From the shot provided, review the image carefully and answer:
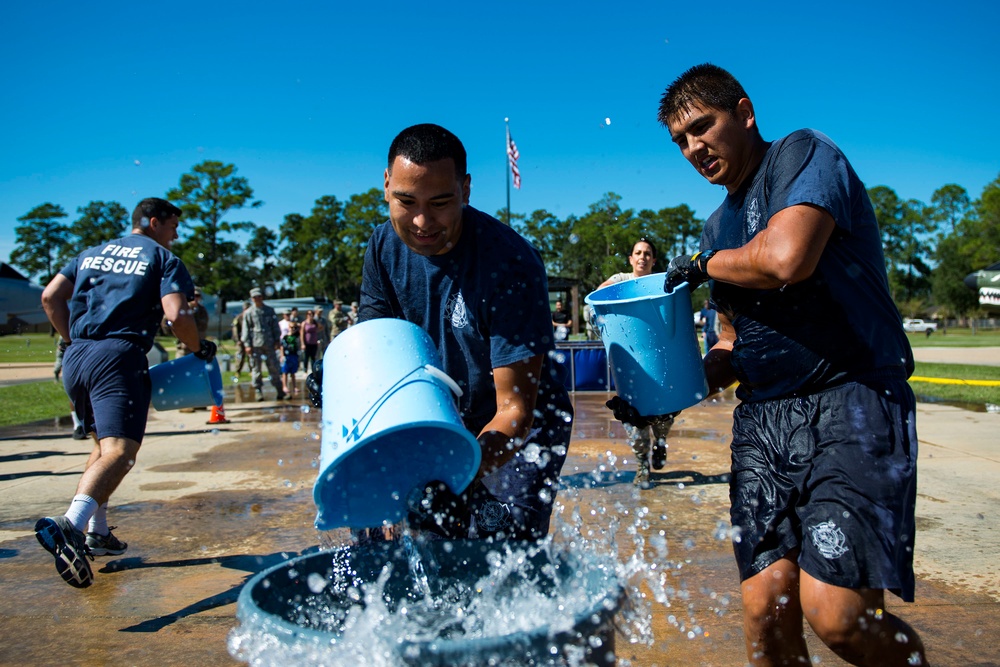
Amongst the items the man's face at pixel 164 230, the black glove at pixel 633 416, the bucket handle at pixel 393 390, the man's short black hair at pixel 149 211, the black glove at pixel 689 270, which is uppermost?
the man's short black hair at pixel 149 211

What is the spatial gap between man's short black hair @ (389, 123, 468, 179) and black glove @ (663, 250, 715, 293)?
2.26 feet

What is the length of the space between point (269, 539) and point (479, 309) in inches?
102

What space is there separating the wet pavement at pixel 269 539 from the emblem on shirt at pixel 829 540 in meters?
0.49

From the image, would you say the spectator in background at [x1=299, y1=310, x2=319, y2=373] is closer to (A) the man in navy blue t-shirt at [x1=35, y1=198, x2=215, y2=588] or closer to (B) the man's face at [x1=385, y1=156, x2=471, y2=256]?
(A) the man in navy blue t-shirt at [x1=35, y1=198, x2=215, y2=588]

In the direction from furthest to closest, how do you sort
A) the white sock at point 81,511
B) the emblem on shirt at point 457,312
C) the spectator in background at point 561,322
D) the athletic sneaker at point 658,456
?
1. the spectator in background at point 561,322
2. the athletic sneaker at point 658,456
3. the white sock at point 81,511
4. the emblem on shirt at point 457,312

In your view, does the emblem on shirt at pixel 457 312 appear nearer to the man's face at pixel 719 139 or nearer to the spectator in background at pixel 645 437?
the man's face at pixel 719 139

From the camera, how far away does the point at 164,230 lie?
14.4 ft

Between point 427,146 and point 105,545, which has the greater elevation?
point 427,146

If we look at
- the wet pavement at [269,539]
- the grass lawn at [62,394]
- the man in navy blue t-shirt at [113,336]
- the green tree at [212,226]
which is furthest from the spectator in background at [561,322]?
the green tree at [212,226]

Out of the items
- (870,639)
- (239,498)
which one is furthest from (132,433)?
(870,639)

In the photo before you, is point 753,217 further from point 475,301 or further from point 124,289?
point 124,289

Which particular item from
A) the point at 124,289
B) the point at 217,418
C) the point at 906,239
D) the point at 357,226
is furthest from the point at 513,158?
the point at 906,239

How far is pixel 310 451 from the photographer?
23.4ft

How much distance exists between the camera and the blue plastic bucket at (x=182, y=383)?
13.8 feet
